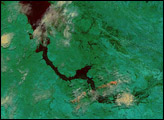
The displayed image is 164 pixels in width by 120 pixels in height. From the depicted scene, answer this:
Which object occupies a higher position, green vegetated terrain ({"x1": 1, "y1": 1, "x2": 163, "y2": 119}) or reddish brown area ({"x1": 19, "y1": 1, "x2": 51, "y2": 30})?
reddish brown area ({"x1": 19, "y1": 1, "x2": 51, "y2": 30})

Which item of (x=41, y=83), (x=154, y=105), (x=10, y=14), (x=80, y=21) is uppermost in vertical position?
(x=10, y=14)

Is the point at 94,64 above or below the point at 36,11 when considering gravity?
below

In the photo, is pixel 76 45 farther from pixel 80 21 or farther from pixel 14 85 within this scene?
pixel 14 85

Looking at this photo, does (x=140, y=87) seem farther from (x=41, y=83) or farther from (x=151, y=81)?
(x=41, y=83)

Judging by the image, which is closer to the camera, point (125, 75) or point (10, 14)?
point (125, 75)

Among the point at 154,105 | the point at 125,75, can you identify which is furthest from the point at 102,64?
the point at 154,105

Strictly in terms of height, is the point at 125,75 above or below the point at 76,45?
below

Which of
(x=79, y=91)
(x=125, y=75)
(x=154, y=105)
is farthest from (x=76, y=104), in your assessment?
(x=154, y=105)

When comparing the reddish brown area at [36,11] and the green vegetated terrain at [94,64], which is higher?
the reddish brown area at [36,11]
